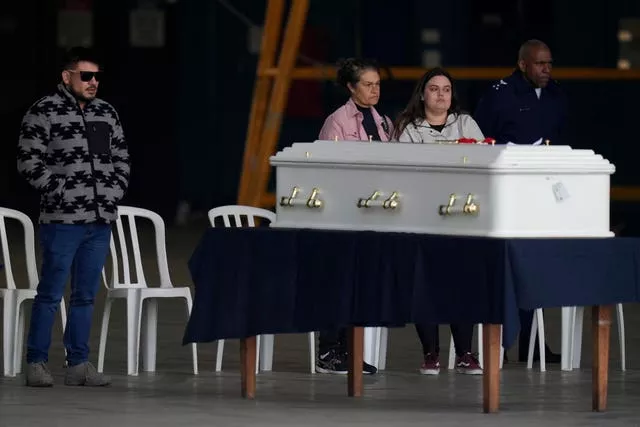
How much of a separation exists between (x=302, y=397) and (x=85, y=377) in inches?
44.0

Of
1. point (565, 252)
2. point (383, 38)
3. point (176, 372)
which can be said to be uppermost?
point (383, 38)

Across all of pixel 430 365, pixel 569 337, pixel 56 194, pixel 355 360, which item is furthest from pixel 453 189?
pixel 569 337

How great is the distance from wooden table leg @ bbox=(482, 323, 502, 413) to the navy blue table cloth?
0.15m

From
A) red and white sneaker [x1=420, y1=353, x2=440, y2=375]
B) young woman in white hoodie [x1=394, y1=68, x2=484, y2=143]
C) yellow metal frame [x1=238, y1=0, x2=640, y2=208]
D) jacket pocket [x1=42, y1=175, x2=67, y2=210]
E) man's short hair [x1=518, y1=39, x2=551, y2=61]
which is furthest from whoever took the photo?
yellow metal frame [x1=238, y1=0, x2=640, y2=208]

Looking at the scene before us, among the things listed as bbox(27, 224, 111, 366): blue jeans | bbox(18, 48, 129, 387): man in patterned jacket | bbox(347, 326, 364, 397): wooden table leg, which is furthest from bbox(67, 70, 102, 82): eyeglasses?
bbox(347, 326, 364, 397): wooden table leg

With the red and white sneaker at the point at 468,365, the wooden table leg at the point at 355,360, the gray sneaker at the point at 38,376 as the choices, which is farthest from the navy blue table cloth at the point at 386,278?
the red and white sneaker at the point at 468,365

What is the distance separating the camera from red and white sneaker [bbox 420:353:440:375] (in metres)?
11.1

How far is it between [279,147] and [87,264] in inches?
503

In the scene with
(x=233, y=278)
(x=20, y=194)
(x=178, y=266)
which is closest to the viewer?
(x=233, y=278)

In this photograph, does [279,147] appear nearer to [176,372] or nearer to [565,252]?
[176,372]

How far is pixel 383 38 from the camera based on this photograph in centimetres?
2250

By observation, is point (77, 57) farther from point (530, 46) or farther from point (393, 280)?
point (530, 46)

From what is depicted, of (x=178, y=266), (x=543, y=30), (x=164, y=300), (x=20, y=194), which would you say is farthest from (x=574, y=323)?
(x=20, y=194)

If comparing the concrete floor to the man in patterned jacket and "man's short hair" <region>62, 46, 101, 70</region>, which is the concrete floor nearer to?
the man in patterned jacket
